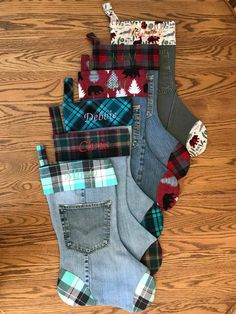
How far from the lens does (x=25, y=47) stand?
142 cm

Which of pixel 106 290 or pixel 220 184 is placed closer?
pixel 106 290

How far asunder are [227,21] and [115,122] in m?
0.65

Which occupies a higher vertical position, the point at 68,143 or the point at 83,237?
the point at 68,143

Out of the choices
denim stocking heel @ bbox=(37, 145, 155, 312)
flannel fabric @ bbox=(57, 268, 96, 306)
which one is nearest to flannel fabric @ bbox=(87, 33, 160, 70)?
denim stocking heel @ bbox=(37, 145, 155, 312)

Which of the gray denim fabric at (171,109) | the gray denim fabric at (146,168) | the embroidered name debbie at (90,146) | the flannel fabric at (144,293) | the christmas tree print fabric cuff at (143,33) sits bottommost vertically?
the flannel fabric at (144,293)

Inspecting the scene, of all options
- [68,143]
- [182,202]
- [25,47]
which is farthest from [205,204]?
[25,47]

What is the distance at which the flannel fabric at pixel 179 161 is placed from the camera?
4.53 feet

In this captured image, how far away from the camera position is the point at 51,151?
137 cm

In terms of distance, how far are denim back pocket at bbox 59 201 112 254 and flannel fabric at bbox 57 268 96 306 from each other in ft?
0.33

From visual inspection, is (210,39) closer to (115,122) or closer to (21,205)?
(115,122)

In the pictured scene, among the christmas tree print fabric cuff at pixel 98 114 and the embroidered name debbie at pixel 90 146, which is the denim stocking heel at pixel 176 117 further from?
the embroidered name debbie at pixel 90 146

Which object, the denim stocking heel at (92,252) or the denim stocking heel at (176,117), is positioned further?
the denim stocking heel at (176,117)

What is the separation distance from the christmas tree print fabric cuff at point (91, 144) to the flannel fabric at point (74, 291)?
0.41 metres

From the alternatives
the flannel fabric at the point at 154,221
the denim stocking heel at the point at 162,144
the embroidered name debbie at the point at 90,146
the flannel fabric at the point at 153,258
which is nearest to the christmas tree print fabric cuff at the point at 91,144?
the embroidered name debbie at the point at 90,146
